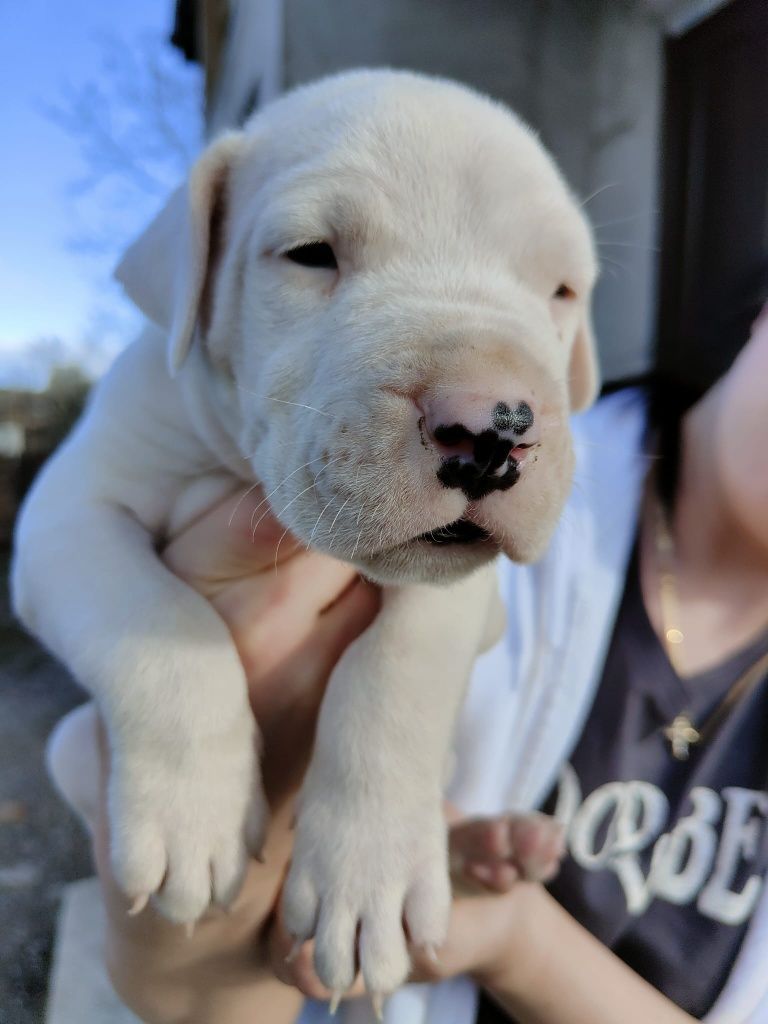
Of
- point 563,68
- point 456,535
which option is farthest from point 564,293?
point 563,68

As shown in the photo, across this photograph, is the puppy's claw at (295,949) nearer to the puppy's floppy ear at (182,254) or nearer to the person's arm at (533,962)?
the person's arm at (533,962)

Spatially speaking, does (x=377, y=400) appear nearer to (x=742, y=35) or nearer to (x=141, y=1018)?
(x=141, y=1018)

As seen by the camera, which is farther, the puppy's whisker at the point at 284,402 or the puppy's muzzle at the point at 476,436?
the puppy's whisker at the point at 284,402

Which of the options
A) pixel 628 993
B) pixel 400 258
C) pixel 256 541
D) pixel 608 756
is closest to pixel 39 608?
pixel 256 541

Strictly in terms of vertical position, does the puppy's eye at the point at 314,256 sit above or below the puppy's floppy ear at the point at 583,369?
above

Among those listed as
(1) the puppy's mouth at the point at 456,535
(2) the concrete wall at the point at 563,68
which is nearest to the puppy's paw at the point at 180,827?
(1) the puppy's mouth at the point at 456,535

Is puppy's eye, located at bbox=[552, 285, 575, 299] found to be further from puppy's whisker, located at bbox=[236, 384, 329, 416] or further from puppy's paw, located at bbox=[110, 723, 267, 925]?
puppy's paw, located at bbox=[110, 723, 267, 925]
